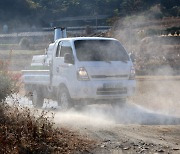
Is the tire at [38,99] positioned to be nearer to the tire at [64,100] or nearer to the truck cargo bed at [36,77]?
the truck cargo bed at [36,77]

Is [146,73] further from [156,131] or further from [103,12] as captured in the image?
[103,12]

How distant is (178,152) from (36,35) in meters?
64.0

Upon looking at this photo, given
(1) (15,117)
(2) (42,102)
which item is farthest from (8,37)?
(1) (15,117)

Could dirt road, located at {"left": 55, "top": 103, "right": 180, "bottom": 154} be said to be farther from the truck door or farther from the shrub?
the truck door

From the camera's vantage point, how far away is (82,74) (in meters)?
11.9

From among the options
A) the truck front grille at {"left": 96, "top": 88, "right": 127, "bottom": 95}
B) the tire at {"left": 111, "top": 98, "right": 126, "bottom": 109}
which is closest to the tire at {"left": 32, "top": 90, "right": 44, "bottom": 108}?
the tire at {"left": 111, "top": 98, "right": 126, "bottom": 109}

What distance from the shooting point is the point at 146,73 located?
34156mm

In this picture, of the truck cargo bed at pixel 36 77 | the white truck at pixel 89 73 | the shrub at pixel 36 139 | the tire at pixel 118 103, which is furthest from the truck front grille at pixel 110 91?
the shrub at pixel 36 139

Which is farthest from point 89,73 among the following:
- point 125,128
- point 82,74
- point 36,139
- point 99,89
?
point 36,139

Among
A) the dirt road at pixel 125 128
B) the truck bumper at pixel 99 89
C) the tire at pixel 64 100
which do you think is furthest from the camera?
the tire at pixel 64 100

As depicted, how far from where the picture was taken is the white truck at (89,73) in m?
11.9

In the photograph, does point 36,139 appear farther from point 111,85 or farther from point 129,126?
point 111,85

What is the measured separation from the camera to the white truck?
468 inches

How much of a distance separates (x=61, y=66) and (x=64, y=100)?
41.4 inches
